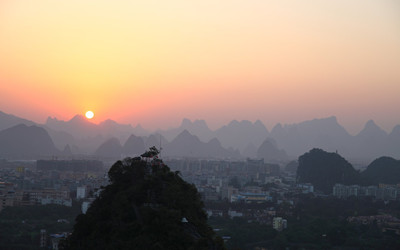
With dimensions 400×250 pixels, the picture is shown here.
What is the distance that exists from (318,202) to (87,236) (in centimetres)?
1713

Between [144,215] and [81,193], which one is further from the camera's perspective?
[81,193]


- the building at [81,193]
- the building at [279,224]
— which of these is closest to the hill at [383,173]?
the building at [279,224]

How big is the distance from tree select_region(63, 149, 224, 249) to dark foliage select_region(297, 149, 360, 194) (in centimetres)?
2378

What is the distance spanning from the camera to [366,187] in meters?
29.6

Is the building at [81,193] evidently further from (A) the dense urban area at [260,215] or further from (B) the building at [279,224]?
(B) the building at [279,224]

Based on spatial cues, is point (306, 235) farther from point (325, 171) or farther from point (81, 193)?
point (325, 171)

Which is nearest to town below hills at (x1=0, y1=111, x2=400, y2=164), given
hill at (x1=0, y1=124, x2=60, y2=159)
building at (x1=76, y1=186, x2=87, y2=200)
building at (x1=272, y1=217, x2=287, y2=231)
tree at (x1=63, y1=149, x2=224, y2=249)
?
hill at (x1=0, y1=124, x2=60, y2=159)

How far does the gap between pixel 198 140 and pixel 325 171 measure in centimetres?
4593

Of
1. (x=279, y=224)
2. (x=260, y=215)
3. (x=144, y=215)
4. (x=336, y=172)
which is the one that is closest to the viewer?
(x=144, y=215)

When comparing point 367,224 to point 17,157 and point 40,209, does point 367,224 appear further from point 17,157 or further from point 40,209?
point 17,157

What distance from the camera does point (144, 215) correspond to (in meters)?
6.82

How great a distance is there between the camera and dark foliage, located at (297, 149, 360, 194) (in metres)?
32.1

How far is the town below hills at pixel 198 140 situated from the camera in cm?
6406

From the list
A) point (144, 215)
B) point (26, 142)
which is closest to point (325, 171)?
point (144, 215)
